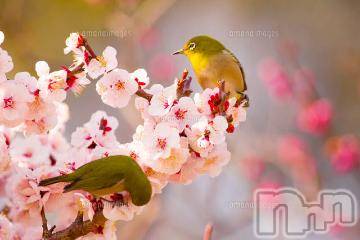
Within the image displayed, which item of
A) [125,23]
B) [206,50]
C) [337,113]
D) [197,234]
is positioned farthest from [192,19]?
[206,50]

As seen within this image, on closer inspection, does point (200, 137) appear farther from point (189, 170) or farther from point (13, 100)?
point (13, 100)

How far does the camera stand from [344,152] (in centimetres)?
204

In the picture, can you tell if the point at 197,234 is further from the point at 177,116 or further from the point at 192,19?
the point at 177,116

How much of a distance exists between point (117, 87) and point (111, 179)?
6.5 inches

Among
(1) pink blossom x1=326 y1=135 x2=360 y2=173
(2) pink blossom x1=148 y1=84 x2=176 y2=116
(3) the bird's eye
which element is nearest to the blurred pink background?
(1) pink blossom x1=326 y1=135 x2=360 y2=173

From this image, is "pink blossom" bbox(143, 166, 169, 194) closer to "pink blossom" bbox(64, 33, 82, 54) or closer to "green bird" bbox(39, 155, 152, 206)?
"green bird" bbox(39, 155, 152, 206)

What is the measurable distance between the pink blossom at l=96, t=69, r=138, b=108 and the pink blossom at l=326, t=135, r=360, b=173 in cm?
131

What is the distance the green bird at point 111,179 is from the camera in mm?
730

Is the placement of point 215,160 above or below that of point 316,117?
below
